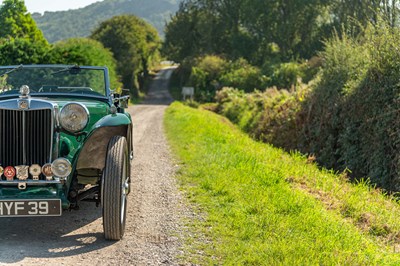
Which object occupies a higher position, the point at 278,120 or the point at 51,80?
the point at 51,80

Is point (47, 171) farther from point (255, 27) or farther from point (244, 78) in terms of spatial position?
point (255, 27)

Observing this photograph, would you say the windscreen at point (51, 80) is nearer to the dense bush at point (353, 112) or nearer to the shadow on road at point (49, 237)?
the shadow on road at point (49, 237)

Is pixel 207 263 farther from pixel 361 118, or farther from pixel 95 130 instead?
pixel 361 118

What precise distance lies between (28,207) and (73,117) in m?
1.05

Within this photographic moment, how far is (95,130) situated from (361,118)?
300 inches

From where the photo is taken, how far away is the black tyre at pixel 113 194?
5180 millimetres

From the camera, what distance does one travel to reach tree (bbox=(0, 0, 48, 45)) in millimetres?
44531

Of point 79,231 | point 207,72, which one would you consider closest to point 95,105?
point 79,231

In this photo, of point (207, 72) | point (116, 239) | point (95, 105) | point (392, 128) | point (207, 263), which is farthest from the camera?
point (207, 72)

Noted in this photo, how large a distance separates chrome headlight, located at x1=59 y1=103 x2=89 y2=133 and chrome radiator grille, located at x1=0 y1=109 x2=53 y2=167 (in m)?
0.20

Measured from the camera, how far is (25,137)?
517 cm

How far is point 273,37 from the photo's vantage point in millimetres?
53469

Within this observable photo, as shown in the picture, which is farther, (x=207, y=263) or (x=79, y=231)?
(x=79, y=231)

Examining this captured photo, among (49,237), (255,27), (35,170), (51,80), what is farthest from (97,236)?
(255,27)
